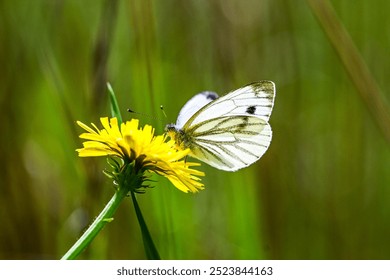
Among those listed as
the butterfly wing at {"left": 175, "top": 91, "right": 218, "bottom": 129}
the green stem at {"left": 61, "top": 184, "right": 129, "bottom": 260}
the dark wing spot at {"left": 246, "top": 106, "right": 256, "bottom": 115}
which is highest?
the butterfly wing at {"left": 175, "top": 91, "right": 218, "bottom": 129}

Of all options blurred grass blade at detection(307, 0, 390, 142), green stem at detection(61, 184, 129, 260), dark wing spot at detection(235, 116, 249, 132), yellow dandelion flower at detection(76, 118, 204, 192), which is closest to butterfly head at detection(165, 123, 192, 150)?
dark wing spot at detection(235, 116, 249, 132)

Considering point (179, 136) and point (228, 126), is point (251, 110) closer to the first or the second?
point (228, 126)

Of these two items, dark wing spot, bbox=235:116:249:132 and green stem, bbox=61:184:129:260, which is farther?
dark wing spot, bbox=235:116:249:132

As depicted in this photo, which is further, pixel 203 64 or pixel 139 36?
pixel 203 64

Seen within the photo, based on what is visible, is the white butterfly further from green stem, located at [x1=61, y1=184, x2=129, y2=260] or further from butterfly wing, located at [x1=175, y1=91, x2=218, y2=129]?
green stem, located at [x1=61, y1=184, x2=129, y2=260]

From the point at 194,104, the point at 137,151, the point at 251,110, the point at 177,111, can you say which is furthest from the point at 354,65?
the point at 177,111
